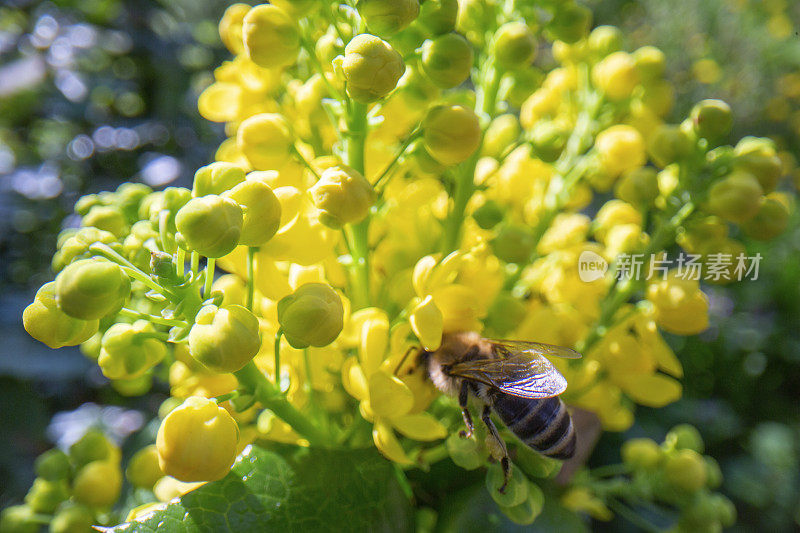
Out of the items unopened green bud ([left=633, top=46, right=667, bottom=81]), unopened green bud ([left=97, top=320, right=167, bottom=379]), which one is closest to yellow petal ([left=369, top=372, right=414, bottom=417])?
unopened green bud ([left=97, top=320, right=167, bottom=379])

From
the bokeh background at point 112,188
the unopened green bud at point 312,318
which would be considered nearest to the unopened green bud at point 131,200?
the unopened green bud at point 312,318

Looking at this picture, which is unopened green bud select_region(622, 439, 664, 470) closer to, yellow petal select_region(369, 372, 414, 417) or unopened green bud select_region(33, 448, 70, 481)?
yellow petal select_region(369, 372, 414, 417)

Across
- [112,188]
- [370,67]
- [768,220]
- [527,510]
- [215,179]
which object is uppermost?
[370,67]

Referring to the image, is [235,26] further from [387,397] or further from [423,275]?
[387,397]

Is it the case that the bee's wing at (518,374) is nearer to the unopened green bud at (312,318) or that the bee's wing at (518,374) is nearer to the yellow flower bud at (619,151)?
the unopened green bud at (312,318)

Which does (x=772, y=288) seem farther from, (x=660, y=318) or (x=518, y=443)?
(x=518, y=443)

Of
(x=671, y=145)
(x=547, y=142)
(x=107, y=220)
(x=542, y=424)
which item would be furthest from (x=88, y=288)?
(x=671, y=145)
